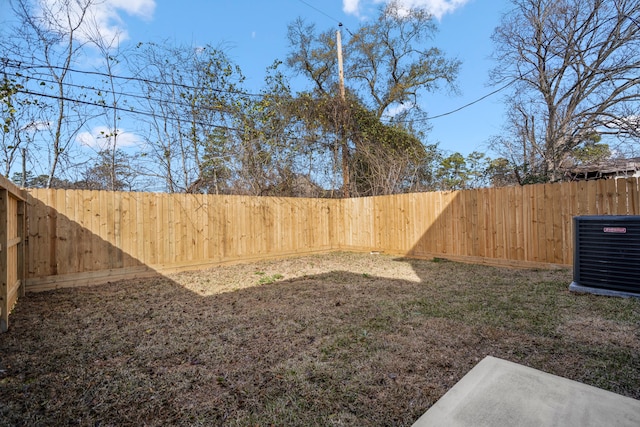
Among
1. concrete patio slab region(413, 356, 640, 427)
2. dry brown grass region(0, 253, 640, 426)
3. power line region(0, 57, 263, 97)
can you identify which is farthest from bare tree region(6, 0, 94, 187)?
concrete patio slab region(413, 356, 640, 427)

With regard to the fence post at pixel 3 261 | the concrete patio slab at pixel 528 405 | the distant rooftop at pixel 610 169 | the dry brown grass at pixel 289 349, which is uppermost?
the distant rooftop at pixel 610 169

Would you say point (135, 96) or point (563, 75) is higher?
point (563, 75)

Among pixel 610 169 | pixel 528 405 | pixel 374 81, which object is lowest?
pixel 528 405

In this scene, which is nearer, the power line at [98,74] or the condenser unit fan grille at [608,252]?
the condenser unit fan grille at [608,252]

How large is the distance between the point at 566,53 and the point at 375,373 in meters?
11.1

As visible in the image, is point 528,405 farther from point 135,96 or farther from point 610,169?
point 610,169

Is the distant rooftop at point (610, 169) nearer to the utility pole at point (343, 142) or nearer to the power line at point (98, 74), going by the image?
the utility pole at point (343, 142)

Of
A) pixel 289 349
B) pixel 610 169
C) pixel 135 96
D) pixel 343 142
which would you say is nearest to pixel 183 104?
pixel 135 96

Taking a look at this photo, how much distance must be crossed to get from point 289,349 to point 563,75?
11.1m

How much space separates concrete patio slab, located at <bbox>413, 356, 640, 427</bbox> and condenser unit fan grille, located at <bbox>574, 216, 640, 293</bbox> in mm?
2912

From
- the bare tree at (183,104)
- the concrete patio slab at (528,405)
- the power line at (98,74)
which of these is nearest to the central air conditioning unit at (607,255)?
the concrete patio slab at (528,405)

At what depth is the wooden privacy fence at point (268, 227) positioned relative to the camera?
14.4 ft

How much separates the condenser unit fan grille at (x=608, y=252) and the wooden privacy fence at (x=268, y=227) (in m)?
1.54

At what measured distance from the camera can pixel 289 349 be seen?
2.29 metres
